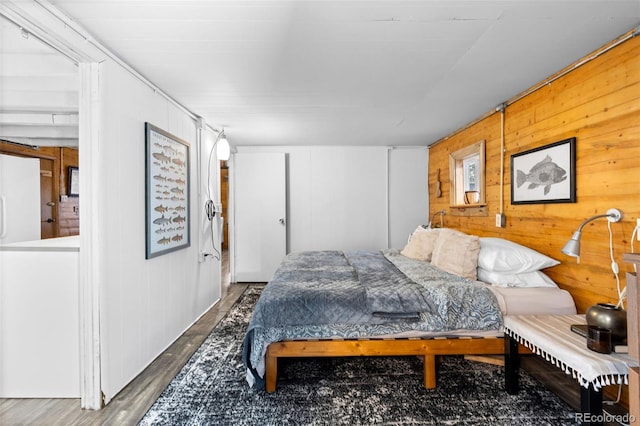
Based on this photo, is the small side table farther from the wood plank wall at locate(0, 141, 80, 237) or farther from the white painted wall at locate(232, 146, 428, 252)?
the wood plank wall at locate(0, 141, 80, 237)

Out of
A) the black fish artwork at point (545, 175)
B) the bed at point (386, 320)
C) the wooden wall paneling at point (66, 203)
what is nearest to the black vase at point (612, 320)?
the bed at point (386, 320)

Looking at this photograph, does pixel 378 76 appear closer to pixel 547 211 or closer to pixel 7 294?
pixel 547 211

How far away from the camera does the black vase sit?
1591 mm

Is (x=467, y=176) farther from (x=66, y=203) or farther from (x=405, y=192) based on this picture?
(x=66, y=203)

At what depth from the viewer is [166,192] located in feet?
8.93

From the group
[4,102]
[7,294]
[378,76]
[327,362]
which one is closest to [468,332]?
[327,362]

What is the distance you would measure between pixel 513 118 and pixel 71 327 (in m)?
3.93

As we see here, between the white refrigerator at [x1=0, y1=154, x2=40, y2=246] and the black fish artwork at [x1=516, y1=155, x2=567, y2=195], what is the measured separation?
501 centimetres

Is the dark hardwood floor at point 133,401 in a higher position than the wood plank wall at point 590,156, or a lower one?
lower

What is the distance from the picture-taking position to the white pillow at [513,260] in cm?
237

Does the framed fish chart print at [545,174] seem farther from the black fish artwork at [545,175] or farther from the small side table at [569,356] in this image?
the small side table at [569,356]

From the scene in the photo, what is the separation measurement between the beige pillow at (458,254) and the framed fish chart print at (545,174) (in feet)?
1.94

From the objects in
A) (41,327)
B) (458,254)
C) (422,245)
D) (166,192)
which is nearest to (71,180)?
(166,192)

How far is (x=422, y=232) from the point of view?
3.55 meters
